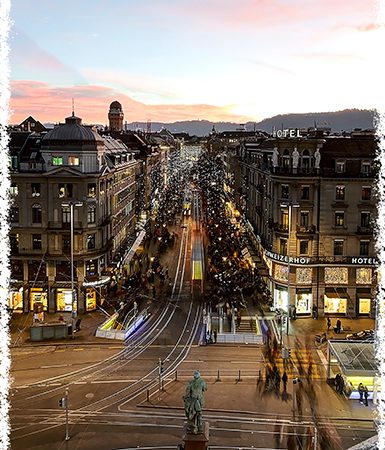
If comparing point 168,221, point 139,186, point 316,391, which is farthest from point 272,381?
point 168,221

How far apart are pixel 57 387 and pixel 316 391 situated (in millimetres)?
18451

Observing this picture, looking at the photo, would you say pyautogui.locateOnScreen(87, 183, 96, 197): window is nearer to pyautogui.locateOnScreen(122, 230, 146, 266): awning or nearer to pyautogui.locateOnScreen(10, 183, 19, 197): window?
pyautogui.locateOnScreen(10, 183, 19, 197): window

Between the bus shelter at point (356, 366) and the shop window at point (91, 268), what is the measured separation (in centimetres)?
3067

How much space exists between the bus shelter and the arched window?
24.7m

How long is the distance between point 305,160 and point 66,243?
2684 cm

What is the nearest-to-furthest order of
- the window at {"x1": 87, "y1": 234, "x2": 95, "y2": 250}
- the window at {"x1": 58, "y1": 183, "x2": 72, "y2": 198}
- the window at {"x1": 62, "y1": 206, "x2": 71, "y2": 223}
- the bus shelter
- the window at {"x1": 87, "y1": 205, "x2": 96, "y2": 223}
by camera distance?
the bus shelter
the window at {"x1": 62, "y1": 206, "x2": 71, "y2": 223}
the window at {"x1": 58, "y1": 183, "x2": 72, "y2": 198}
the window at {"x1": 87, "y1": 205, "x2": 96, "y2": 223}
the window at {"x1": 87, "y1": 234, "x2": 95, "y2": 250}

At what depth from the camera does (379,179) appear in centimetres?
6606

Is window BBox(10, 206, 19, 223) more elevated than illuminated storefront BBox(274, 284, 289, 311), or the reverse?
window BBox(10, 206, 19, 223)

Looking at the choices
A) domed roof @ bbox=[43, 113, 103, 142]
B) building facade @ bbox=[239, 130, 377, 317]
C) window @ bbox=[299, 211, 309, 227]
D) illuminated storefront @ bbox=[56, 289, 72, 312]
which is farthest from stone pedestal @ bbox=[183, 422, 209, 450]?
domed roof @ bbox=[43, 113, 103, 142]

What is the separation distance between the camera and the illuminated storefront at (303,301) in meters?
66.6

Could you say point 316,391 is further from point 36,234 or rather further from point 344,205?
point 36,234

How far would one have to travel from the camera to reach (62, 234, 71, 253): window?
2638 inches

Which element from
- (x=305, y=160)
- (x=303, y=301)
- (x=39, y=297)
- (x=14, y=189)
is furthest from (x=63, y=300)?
(x=305, y=160)

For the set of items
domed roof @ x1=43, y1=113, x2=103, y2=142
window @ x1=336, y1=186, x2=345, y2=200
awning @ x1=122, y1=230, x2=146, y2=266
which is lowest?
awning @ x1=122, y1=230, x2=146, y2=266
